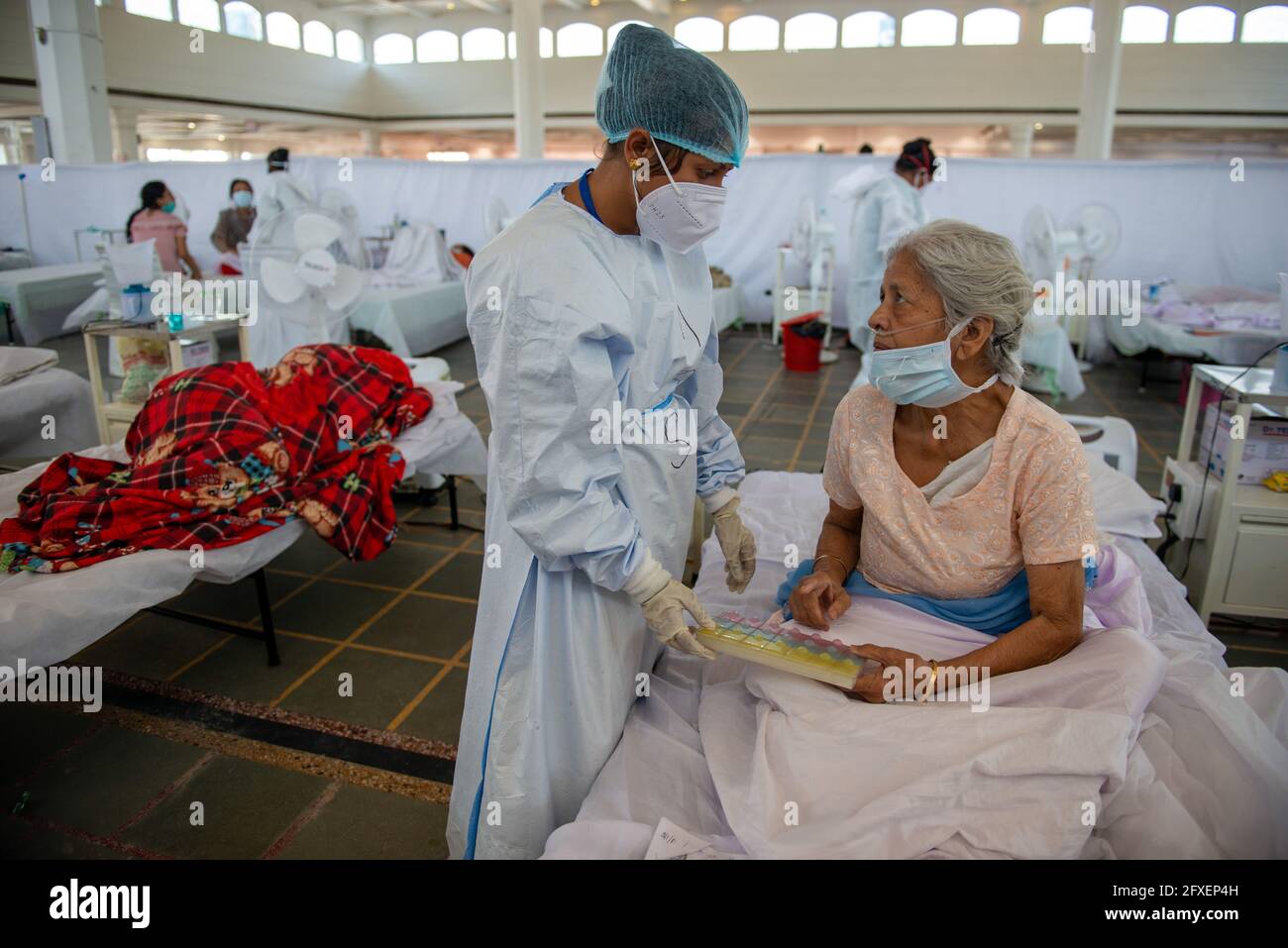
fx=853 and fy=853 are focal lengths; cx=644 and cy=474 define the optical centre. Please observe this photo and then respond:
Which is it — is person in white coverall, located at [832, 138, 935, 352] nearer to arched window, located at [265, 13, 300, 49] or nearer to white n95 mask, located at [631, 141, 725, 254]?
white n95 mask, located at [631, 141, 725, 254]

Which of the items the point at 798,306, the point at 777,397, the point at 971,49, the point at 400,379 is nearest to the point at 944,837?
the point at 400,379

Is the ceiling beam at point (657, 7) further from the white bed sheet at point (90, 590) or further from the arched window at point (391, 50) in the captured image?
the white bed sheet at point (90, 590)

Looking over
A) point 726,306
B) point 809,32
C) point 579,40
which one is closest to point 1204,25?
point 809,32

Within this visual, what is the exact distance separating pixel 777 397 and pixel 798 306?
8.41 feet

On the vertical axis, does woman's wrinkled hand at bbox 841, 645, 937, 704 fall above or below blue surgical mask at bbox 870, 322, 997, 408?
below

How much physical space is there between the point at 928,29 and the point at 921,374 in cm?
1929

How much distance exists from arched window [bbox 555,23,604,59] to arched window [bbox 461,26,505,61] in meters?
1.46

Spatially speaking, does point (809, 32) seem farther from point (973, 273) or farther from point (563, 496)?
point (563, 496)

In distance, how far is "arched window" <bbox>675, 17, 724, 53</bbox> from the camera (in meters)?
18.9

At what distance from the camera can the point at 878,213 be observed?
6.46 m

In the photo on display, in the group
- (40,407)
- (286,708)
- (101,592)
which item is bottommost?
(286,708)

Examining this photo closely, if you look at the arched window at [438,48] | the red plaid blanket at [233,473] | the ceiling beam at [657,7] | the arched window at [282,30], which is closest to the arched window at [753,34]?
the ceiling beam at [657,7]

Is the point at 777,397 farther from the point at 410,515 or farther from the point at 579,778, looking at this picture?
the point at 579,778

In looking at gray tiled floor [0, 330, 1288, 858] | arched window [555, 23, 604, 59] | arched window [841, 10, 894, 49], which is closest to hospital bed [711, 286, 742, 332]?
gray tiled floor [0, 330, 1288, 858]
